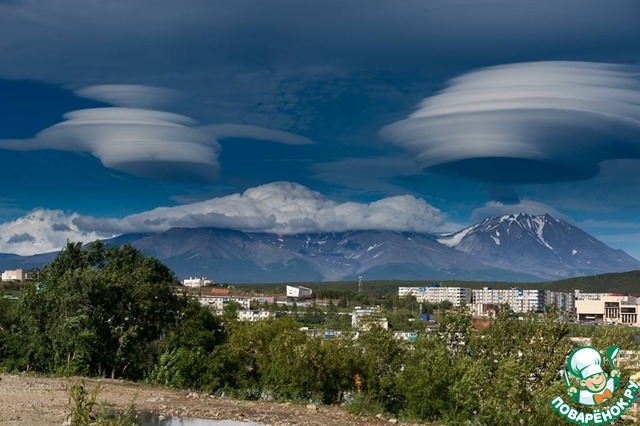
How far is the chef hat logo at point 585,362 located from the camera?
14297mm

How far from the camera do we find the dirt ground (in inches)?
806

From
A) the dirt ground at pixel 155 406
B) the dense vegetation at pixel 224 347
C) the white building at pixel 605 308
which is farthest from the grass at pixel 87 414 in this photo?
the white building at pixel 605 308

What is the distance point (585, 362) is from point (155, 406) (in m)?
14.9

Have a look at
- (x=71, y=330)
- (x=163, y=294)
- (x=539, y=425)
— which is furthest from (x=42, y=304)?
(x=539, y=425)

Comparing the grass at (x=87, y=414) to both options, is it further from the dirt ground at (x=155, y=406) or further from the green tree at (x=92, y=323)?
the green tree at (x=92, y=323)

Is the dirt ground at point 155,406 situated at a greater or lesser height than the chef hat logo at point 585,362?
lesser

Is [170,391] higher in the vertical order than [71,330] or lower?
lower

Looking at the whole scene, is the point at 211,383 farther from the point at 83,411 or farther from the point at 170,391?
the point at 83,411

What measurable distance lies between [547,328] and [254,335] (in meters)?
16.1

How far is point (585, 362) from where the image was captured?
14383 millimetres

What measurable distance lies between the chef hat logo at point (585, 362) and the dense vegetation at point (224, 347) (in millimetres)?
12221

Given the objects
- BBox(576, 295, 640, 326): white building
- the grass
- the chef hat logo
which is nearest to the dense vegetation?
the grass

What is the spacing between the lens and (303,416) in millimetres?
24000

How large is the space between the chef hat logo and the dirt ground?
1000 cm
